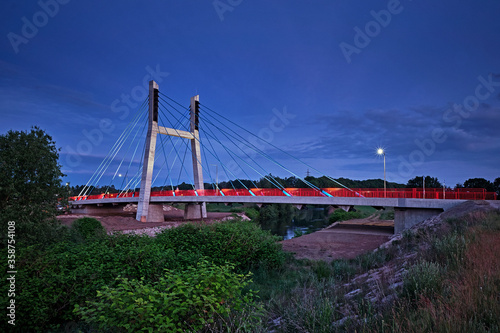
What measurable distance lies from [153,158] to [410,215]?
27.9 m

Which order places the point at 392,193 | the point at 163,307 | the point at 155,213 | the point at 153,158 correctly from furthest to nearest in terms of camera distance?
the point at 155,213, the point at 153,158, the point at 392,193, the point at 163,307

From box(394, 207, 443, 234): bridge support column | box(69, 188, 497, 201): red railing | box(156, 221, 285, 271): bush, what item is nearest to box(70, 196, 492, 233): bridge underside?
box(394, 207, 443, 234): bridge support column

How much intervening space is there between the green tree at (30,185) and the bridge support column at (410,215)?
2179 cm

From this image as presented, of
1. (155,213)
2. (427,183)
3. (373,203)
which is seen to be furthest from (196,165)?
(427,183)

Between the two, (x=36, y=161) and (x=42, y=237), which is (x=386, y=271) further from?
(x=36, y=161)

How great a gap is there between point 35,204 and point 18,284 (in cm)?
547

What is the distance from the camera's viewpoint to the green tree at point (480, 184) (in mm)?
35894

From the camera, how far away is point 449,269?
20.3ft

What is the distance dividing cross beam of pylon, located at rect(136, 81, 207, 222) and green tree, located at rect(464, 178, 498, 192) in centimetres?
3590

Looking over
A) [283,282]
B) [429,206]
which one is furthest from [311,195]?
A: [283,282]

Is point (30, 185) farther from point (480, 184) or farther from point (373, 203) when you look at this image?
point (480, 184)

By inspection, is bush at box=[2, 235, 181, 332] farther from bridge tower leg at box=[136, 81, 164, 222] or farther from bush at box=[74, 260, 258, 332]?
bridge tower leg at box=[136, 81, 164, 222]

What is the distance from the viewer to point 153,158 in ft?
116

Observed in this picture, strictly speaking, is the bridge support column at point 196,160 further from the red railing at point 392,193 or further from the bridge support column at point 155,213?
the red railing at point 392,193
